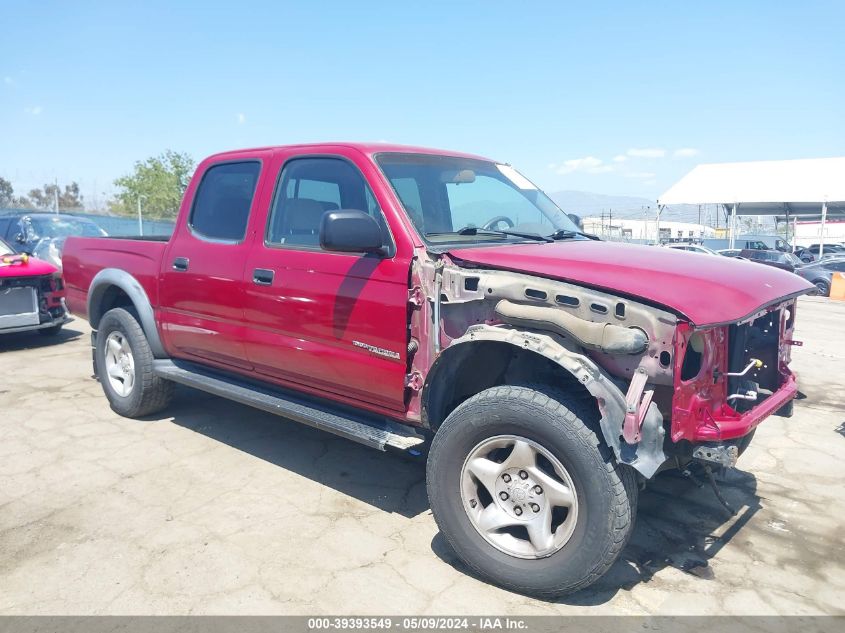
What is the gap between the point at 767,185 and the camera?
29.8m

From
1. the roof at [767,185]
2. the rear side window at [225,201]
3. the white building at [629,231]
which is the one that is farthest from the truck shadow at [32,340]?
the roof at [767,185]

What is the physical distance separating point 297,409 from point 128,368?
2.14 m

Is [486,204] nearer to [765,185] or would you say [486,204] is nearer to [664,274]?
[664,274]

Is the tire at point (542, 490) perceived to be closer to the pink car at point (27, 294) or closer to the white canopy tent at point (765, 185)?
the pink car at point (27, 294)

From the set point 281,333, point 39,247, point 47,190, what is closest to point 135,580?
point 281,333

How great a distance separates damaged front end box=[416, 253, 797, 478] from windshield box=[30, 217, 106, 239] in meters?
10.3

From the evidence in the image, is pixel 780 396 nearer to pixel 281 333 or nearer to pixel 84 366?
pixel 281 333

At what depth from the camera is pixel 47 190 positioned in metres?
40.8

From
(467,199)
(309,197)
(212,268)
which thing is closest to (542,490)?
(467,199)

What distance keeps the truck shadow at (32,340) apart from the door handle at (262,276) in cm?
578

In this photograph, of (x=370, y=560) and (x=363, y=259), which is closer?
(x=370, y=560)

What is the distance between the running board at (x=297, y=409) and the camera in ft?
10.9
